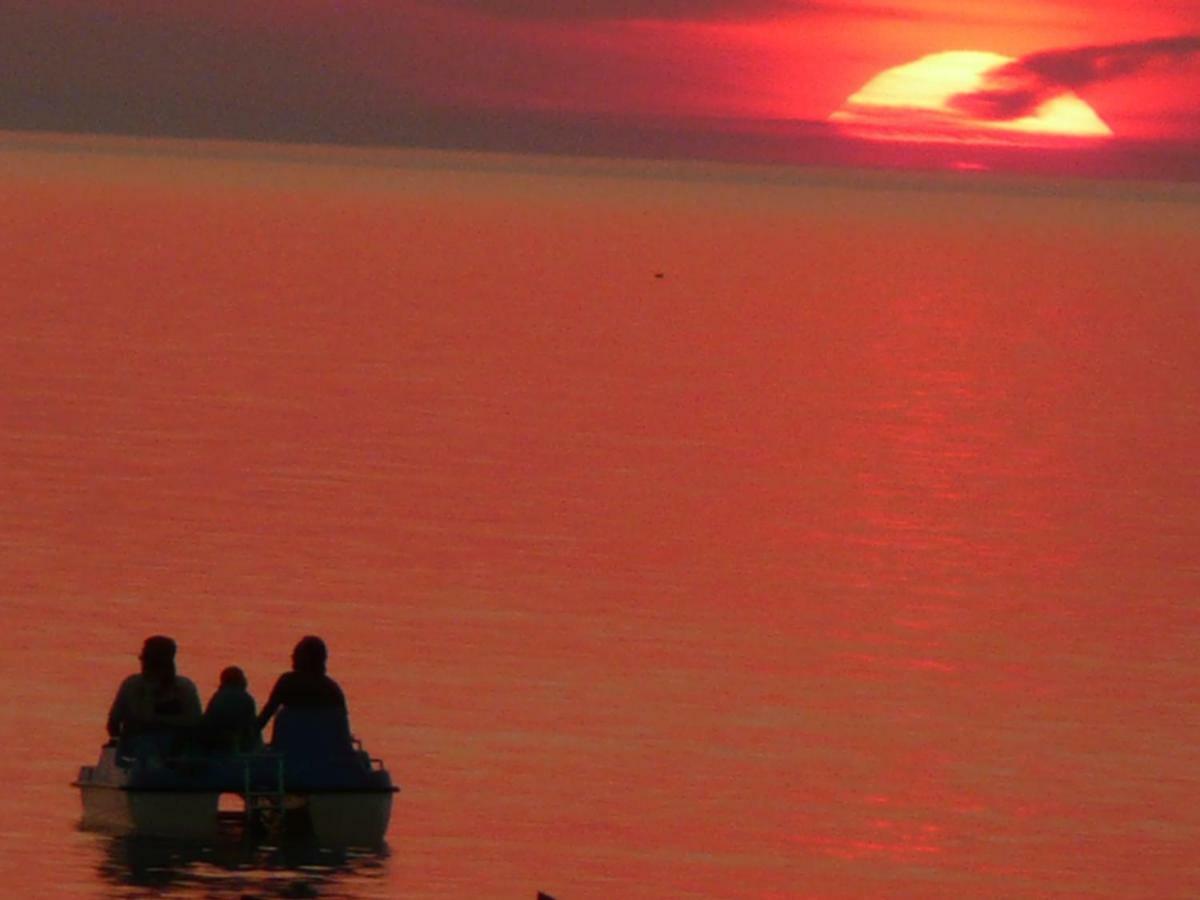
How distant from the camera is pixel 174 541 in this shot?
1437 inches

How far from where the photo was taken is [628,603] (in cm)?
3338

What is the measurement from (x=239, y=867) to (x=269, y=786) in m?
0.60

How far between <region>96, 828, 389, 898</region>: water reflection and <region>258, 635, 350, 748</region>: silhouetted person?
31.3 inches

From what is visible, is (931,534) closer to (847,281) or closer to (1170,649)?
(1170,649)

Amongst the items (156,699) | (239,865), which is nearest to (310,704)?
(156,699)

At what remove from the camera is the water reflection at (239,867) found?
806 inches

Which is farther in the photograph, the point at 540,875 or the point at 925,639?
the point at 925,639

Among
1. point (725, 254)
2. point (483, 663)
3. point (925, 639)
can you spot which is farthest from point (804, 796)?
point (725, 254)

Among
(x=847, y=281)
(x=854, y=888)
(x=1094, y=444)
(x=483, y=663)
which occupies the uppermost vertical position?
(x=847, y=281)

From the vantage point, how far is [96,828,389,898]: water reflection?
67.2 feet

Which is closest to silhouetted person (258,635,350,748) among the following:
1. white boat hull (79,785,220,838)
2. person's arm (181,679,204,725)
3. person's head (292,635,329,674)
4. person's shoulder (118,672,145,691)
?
person's head (292,635,329,674)

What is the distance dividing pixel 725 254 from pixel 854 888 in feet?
495

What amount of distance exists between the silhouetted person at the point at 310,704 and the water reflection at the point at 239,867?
0.80 meters

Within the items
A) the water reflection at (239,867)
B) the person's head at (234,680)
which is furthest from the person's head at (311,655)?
the water reflection at (239,867)
